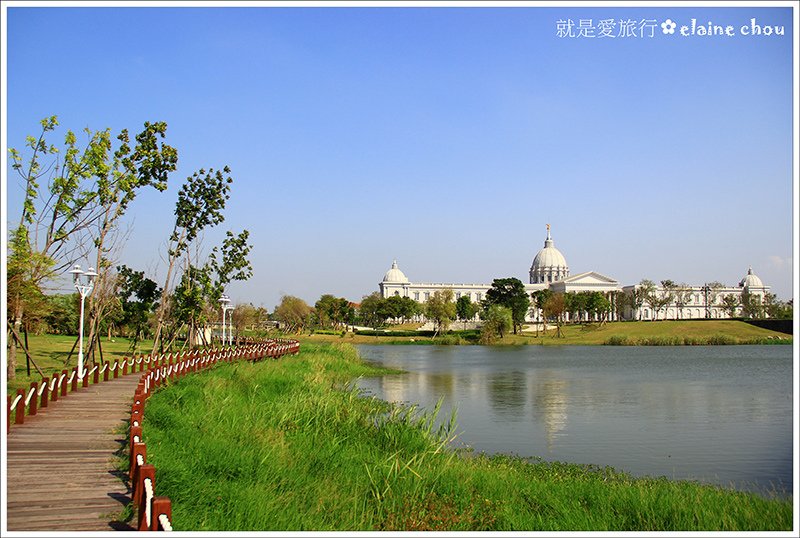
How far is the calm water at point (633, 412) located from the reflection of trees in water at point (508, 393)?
0.13 feet

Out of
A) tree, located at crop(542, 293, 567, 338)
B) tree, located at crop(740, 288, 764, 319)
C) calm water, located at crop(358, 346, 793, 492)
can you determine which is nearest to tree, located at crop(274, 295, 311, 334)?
tree, located at crop(542, 293, 567, 338)

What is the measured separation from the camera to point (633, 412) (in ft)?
73.1

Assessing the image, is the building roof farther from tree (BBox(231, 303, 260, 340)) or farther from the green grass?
the green grass

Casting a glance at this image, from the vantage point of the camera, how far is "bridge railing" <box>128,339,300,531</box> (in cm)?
622

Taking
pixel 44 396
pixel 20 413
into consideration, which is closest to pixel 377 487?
pixel 20 413

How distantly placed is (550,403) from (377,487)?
1538cm

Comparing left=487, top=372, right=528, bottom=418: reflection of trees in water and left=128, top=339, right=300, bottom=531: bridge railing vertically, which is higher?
left=128, top=339, right=300, bottom=531: bridge railing

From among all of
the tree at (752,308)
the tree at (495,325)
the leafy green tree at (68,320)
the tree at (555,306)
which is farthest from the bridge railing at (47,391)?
the tree at (752,308)

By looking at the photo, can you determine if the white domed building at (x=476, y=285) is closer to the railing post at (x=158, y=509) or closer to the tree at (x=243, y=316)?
the tree at (x=243, y=316)

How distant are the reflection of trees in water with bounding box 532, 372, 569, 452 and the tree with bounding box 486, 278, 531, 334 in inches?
2043

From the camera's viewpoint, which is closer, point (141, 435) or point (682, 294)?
point (141, 435)

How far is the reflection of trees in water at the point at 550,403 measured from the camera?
1923cm

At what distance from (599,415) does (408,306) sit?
255ft

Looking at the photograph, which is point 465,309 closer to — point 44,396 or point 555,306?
point 555,306
